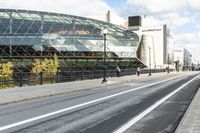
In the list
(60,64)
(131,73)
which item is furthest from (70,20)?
(131,73)

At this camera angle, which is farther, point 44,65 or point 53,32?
point 53,32

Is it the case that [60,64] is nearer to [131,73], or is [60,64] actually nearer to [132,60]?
[131,73]

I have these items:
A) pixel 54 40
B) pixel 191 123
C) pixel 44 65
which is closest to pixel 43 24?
pixel 54 40

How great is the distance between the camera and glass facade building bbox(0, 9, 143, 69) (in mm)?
81000

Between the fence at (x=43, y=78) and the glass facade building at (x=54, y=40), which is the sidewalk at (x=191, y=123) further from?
the glass facade building at (x=54, y=40)

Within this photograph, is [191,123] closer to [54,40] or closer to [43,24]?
[54,40]

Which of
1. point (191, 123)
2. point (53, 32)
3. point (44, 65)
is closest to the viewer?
point (191, 123)

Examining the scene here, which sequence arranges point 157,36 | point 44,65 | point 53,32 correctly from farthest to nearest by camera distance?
point 157,36 < point 53,32 < point 44,65

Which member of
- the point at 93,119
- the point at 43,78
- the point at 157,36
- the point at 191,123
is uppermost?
the point at 157,36

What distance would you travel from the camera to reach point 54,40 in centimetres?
8844

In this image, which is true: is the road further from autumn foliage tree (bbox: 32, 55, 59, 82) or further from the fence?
autumn foliage tree (bbox: 32, 55, 59, 82)

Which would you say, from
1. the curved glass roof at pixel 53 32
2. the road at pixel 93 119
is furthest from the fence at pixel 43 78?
the curved glass roof at pixel 53 32

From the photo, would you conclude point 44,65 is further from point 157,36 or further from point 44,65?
point 157,36

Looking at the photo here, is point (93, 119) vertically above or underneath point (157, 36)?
underneath
